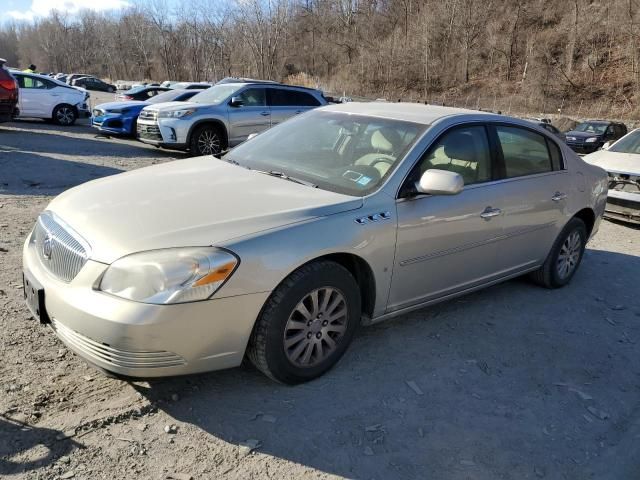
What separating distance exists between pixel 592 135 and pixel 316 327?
22.5 m

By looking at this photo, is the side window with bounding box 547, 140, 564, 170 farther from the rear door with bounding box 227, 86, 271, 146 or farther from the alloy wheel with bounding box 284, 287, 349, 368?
the rear door with bounding box 227, 86, 271, 146

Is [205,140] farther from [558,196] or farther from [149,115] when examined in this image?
[558,196]

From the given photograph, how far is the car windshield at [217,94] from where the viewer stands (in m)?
11.7

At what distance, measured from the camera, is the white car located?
619 inches

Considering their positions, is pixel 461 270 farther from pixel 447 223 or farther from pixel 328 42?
pixel 328 42

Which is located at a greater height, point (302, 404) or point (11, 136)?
point (11, 136)

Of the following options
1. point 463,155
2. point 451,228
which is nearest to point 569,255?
point 463,155

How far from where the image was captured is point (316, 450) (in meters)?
2.76

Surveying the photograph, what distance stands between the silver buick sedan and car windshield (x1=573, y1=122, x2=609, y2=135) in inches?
→ 805

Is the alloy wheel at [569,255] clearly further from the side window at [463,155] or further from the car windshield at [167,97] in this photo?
the car windshield at [167,97]

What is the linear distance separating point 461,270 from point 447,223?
1.47 feet

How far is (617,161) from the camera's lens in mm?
8461

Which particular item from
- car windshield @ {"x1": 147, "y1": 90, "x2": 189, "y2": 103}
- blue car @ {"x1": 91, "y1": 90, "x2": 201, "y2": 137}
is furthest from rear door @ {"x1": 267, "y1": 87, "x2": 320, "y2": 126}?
blue car @ {"x1": 91, "y1": 90, "x2": 201, "y2": 137}

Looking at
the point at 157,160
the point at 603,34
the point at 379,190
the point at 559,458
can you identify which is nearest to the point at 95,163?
the point at 157,160
